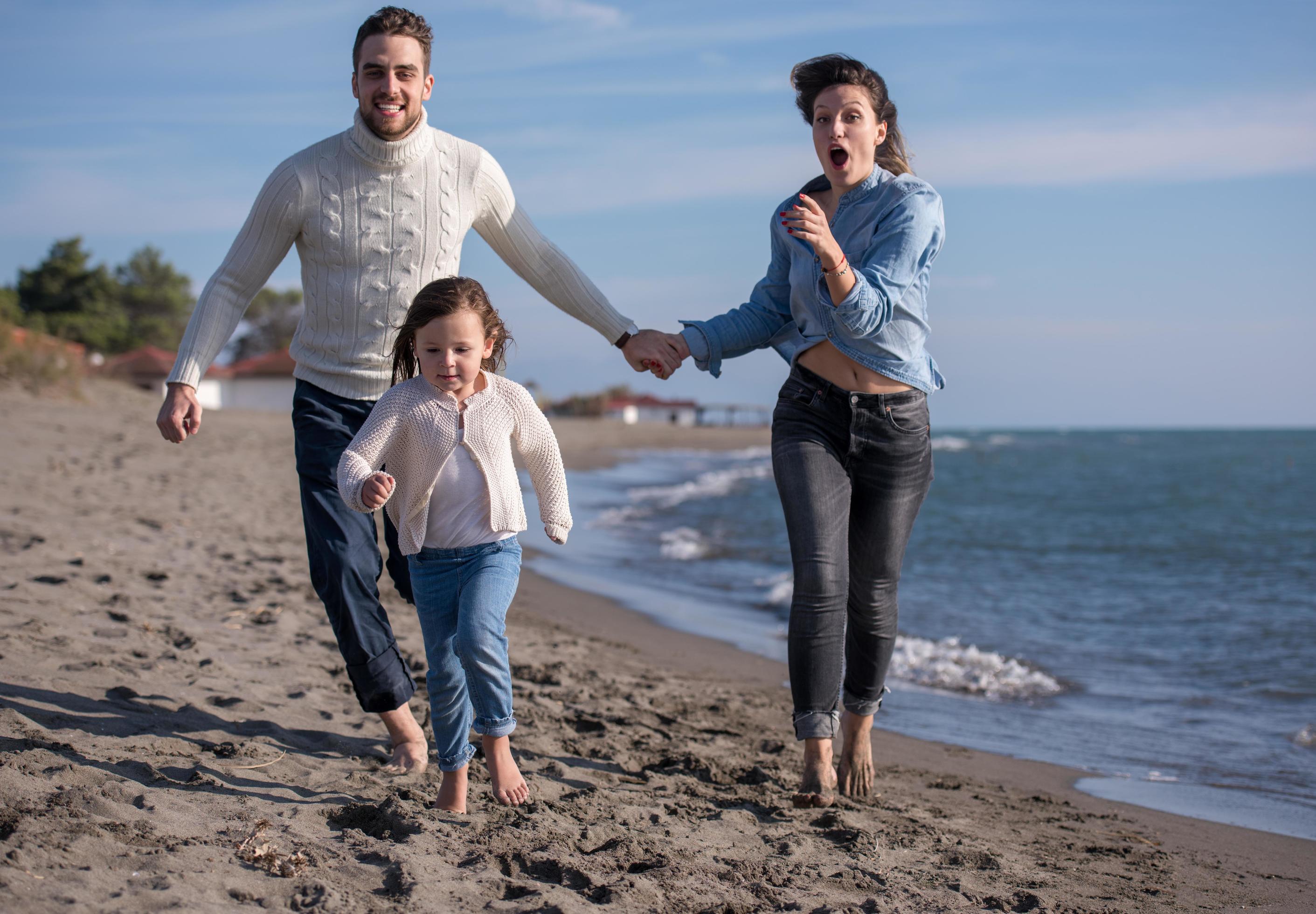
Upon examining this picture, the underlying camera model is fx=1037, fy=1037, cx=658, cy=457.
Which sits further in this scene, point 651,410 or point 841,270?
point 651,410

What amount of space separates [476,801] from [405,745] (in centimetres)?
43

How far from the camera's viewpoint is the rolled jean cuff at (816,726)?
123 inches

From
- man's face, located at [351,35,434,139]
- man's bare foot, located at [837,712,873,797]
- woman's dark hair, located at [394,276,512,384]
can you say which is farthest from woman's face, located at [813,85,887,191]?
man's bare foot, located at [837,712,873,797]

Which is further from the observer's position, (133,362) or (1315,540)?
(133,362)

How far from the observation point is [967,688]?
609 cm

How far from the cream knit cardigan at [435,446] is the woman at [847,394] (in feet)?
2.61

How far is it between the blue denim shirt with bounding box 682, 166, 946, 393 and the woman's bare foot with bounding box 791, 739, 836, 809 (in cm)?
114

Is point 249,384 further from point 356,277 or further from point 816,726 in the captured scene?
point 816,726

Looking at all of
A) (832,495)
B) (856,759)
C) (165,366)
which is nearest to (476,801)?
(856,759)

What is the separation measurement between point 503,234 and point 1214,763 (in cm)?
400

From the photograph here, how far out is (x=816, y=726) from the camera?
3.14m

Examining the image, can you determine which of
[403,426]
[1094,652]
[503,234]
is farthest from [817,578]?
[1094,652]

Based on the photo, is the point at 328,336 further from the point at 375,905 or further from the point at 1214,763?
the point at 1214,763

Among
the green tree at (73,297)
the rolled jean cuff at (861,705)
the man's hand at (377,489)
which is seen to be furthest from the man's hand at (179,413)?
the green tree at (73,297)
